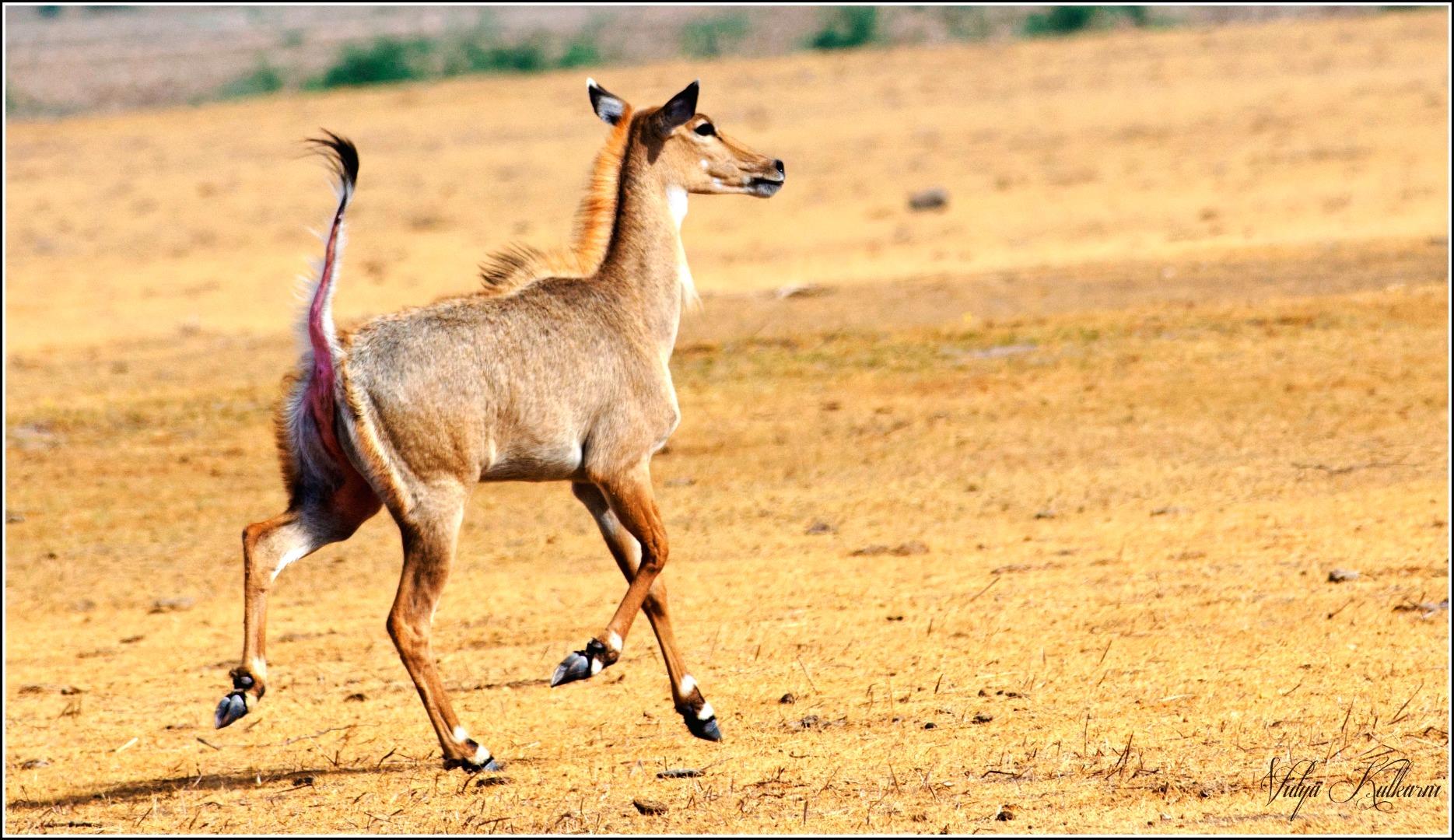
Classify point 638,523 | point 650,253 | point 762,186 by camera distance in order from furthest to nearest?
1. point 762,186
2. point 650,253
3. point 638,523

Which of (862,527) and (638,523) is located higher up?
(638,523)

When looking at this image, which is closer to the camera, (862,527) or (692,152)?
(692,152)

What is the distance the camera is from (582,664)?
6984 millimetres

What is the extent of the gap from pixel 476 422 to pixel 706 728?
4.99ft

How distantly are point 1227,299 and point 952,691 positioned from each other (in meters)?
10.3

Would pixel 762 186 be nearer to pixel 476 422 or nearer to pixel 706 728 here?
pixel 476 422

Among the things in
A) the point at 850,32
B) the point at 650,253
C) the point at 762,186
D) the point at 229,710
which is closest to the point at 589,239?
the point at 650,253

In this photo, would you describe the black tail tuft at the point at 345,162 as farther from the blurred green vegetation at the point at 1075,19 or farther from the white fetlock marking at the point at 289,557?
the blurred green vegetation at the point at 1075,19

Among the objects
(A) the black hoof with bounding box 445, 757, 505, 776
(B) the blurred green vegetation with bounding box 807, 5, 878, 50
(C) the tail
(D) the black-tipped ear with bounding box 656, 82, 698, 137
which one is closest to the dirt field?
(A) the black hoof with bounding box 445, 757, 505, 776

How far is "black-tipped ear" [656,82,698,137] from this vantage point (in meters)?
8.18

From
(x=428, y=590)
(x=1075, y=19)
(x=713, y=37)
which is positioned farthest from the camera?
(x=713, y=37)

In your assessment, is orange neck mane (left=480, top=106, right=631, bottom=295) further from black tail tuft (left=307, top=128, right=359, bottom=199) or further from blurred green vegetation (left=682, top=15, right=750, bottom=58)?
blurred green vegetation (left=682, top=15, right=750, bottom=58)

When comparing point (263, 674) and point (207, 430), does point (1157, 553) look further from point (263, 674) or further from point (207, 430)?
point (207, 430)

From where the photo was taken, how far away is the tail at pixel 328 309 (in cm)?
697
